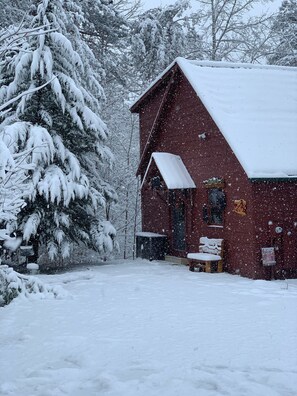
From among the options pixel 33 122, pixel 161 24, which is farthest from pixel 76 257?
pixel 161 24

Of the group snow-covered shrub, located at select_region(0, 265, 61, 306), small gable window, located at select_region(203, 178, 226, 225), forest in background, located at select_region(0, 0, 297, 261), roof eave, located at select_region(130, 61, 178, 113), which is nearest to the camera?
snow-covered shrub, located at select_region(0, 265, 61, 306)

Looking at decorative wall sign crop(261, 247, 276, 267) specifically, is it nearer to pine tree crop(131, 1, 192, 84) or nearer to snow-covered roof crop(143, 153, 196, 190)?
snow-covered roof crop(143, 153, 196, 190)

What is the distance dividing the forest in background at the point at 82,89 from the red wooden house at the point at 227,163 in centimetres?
217

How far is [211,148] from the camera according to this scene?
15.9 metres

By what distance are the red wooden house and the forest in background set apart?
7.11 feet

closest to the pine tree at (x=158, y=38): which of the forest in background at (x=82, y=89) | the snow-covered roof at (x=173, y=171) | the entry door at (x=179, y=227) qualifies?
the forest in background at (x=82, y=89)

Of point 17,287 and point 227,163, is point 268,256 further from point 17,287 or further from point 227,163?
point 17,287

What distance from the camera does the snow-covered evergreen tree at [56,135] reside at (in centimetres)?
1474

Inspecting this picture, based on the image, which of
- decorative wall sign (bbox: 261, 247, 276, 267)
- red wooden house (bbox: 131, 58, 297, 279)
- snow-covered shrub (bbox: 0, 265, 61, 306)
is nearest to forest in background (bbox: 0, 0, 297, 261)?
snow-covered shrub (bbox: 0, 265, 61, 306)

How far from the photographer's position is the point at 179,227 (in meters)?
18.1

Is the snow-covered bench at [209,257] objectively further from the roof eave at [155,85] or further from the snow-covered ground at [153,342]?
the roof eave at [155,85]

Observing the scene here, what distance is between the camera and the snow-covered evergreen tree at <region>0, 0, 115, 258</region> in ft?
48.4

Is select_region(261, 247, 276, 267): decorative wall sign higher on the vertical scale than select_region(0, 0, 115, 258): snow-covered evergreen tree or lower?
lower

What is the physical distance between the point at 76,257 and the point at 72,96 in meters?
11.3
